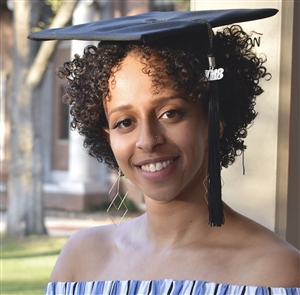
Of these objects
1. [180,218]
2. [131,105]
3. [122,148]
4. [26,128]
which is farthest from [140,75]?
[26,128]

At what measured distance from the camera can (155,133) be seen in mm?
1699

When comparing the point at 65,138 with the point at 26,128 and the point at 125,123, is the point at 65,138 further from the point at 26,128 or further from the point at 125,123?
the point at 125,123

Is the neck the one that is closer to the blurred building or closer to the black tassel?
the black tassel

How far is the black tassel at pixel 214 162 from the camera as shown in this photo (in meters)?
1.75

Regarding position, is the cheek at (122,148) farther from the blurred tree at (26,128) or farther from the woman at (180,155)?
the blurred tree at (26,128)

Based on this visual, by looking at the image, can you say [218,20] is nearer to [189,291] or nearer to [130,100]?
[130,100]

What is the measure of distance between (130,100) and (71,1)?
7903mm

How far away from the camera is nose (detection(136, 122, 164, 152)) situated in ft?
5.53

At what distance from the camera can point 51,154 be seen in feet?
55.3

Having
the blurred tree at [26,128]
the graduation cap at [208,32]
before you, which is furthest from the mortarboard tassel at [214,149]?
the blurred tree at [26,128]

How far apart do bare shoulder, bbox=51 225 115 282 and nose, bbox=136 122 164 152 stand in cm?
48

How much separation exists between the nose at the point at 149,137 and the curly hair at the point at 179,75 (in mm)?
103

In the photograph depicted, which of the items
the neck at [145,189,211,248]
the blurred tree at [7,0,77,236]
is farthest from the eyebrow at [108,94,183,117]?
the blurred tree at [7,0,77,236]

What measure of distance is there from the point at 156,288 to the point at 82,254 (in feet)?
1.17
